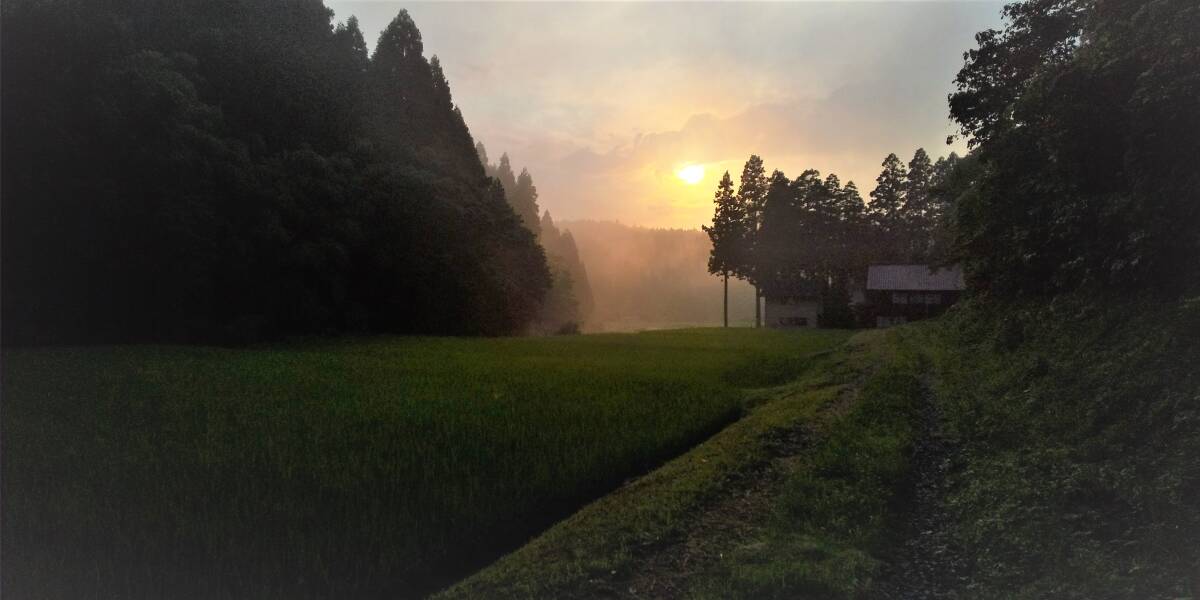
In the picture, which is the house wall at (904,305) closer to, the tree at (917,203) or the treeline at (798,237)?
the treeline at (798,237)

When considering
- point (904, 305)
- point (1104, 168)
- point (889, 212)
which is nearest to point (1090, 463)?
point (1104, 168)

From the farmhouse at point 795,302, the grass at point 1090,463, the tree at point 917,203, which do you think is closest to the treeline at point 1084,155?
the grass at point 1090,463

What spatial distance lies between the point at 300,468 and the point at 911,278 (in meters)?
46.4

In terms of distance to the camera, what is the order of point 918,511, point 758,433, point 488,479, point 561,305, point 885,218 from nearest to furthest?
point 918,511 < point 488,479 < point 758,433 < point 885,218 < point 561,305

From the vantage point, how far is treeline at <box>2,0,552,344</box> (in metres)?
17.7

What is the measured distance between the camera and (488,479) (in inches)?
208

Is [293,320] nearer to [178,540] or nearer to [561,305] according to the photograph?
[178,540]

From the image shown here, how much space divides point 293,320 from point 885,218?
50285 mm

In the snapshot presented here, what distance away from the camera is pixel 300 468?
17.8 ft

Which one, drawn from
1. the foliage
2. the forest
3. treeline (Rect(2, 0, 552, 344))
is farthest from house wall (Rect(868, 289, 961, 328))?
the foliage

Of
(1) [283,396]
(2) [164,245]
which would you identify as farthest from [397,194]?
(1) [283,396]

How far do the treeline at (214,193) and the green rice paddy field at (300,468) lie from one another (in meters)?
9.29

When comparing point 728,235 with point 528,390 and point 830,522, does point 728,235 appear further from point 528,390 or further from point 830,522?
point 830,522

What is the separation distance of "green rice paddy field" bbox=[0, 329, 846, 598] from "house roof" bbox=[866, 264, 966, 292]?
123ft
